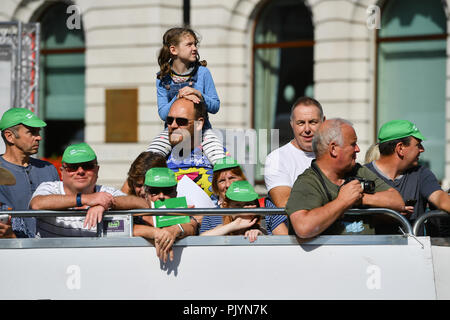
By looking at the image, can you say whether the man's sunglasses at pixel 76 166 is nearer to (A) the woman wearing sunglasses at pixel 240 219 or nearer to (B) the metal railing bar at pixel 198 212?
(B) the metal railing bar at pixel 198 212

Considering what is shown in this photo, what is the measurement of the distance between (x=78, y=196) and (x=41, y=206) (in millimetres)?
218

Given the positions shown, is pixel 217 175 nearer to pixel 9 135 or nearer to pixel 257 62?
pixel 9 135

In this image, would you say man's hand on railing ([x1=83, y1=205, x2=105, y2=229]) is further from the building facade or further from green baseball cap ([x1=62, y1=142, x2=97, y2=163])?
the building facade

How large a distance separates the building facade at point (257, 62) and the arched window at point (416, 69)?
2 cm

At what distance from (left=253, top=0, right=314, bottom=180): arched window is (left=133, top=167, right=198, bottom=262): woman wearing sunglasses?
9096 millimetres

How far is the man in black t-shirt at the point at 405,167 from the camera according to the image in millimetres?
4848

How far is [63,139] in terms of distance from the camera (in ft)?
51.1

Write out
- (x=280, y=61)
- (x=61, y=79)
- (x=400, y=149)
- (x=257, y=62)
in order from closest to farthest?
(x=400, y=149)
(x=280, y=61)
(x=257, y=62)
(x=61, y=79)

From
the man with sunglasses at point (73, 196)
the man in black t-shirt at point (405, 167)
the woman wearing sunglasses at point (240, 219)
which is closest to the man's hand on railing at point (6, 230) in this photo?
the man with sunglasses at point (73, 196)

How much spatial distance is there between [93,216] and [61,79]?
471 inches

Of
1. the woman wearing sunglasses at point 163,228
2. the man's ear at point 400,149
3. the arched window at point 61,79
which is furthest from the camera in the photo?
the arched window at point 61,79

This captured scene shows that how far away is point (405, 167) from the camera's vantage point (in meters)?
4.89

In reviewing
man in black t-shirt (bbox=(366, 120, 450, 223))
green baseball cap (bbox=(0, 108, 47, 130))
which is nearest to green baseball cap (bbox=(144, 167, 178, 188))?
green baseball cap (bbox=(0, 108, 47, 130))

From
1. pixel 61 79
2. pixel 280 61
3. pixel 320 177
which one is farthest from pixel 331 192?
pixel 61 79
